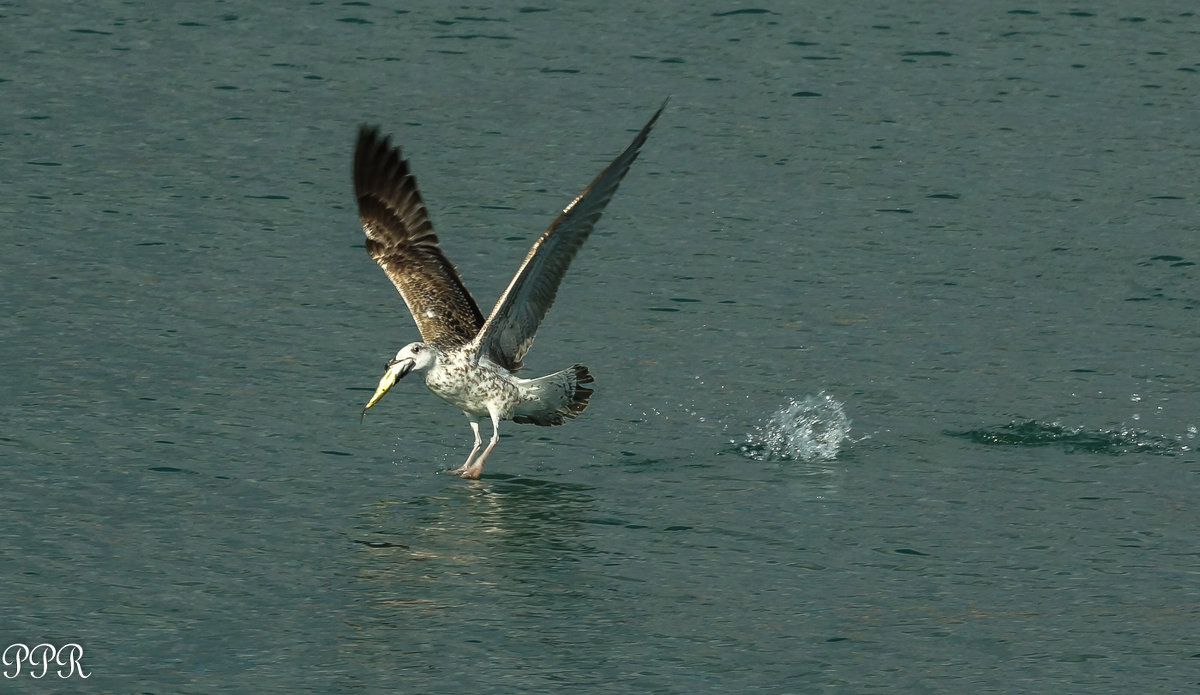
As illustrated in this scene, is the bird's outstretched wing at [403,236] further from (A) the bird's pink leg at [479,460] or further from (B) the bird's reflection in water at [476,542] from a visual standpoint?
(B) the bird's reflection in water at [476,542]

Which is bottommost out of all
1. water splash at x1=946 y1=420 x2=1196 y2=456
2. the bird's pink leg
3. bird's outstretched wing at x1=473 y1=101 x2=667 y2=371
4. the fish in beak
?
the bird's pink leg

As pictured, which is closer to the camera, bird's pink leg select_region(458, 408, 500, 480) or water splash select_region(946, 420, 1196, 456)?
bird's pink leg select_region(458, 408, 500, 480)

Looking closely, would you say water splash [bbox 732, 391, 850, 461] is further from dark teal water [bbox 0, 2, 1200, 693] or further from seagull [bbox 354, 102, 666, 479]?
seagull [bbox 354, 102, 666, 479]

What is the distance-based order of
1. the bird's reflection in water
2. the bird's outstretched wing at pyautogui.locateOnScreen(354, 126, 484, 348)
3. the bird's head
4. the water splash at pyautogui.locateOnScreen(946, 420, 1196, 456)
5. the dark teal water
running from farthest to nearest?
1. the bird's outstretched wing at pyautogui.locateOnScreen(354, 126, 484, 348)
2. the water splash at pyautogui.locateOnScreen(946, 420, 1196, 456)
3. the bird's head
4. the bird's reflection in water
5. the dark teal water

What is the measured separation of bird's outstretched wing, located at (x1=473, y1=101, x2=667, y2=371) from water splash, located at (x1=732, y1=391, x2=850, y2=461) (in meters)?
1.51

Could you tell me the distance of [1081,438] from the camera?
13000mm

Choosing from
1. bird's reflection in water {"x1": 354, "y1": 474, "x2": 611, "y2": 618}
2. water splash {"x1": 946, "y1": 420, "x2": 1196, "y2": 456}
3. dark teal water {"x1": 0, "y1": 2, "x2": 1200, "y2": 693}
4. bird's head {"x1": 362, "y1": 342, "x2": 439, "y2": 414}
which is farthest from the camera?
water splash {"x1": 946, "y1": 420, "x2": 1196, "y2": 456}

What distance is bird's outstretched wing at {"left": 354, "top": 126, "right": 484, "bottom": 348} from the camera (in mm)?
13781

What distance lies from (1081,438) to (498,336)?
3.69 metres

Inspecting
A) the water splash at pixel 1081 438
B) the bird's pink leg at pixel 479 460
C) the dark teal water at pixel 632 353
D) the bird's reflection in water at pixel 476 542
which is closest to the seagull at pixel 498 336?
the bird's pink leg at pixel 479 460

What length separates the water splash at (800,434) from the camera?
12.9 m

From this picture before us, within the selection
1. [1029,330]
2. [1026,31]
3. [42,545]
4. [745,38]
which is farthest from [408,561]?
[1026,31]

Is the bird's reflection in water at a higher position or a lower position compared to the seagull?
lower

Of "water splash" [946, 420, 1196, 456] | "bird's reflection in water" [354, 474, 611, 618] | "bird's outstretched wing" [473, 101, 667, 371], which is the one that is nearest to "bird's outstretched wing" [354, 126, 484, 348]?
"bird's outstretched wing" [473, 101, 667, 371]
